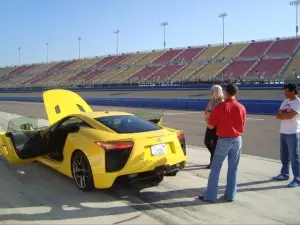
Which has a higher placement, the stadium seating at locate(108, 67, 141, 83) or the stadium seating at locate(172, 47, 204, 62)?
the stadium seating at locate(172, 47, 204, 62)

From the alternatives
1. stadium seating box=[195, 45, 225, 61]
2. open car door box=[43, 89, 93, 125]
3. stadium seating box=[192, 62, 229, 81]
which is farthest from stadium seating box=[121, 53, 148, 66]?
open car door box=[43, 89, 93, 125]

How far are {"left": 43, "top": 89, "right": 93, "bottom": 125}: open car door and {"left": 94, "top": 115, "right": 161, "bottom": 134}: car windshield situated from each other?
2.15m

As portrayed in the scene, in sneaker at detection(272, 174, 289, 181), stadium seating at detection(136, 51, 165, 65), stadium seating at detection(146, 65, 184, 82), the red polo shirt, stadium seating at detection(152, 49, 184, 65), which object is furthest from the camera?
stadium seating at detection(136, 51, 165, 65)

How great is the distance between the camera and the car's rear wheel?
193 inches

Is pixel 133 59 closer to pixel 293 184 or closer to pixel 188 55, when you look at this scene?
pixel 188 55

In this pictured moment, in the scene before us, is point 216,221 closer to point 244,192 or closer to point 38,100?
point 244,192

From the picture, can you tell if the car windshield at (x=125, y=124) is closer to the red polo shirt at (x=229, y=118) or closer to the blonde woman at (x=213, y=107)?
the blonde woman at (x=213, y=107)

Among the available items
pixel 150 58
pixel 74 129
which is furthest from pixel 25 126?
pixel 150 58

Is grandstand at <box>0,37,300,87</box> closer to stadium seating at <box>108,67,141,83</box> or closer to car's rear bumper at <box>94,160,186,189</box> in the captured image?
stadium seating at <box>108,67,141,83</box>

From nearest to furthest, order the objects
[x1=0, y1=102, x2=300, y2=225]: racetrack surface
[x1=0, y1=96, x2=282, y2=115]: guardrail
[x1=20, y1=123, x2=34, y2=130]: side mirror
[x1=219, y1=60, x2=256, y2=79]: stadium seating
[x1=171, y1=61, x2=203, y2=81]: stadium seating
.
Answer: [x1=0, y1=102, x2=300, y2=225]: racetrack surface < [x1=20, y1=123, x2=34, y2=130]: side mirror < [x1=0, y1=96, x2=282, y2=115]: guardrail < [x1=219, y1=60, x2=256, y2=79]: stadium seating < [x1=171, y1=61, x2=203, y2=81]: stadium seating

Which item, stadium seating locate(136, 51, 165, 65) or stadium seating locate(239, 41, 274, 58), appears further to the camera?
stadium seating locate(136, 51, 165, 65)

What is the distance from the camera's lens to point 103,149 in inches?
184

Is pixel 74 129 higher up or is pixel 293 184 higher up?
pixel 74 129

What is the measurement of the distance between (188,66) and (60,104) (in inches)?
2093
